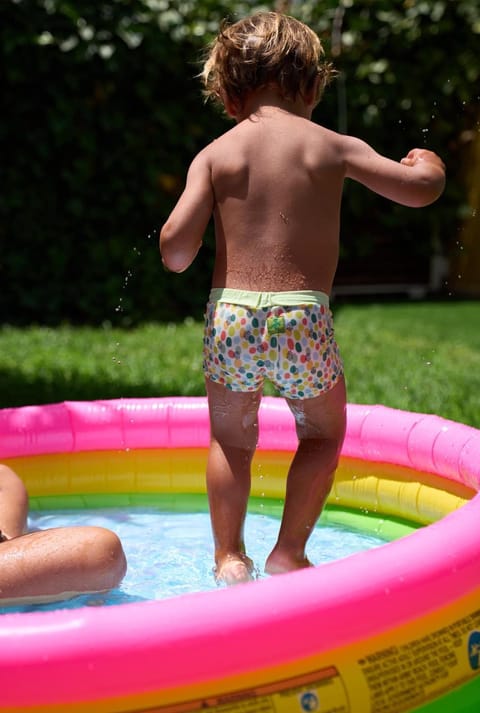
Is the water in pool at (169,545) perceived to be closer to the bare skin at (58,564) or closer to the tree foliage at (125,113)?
the bare skin at (58,564)

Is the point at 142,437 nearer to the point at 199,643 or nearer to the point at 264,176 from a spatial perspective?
the point at 264,176

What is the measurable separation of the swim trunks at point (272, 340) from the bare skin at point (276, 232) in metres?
0.03

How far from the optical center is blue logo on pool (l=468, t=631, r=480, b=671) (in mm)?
1691

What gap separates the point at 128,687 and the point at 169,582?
2.98 ft

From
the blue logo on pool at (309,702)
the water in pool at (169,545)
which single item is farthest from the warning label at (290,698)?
the water in pool at (169,545)

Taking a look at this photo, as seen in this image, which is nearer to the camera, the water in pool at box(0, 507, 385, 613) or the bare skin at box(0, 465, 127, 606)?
the bare skin at box(0, 465, 127, 606)

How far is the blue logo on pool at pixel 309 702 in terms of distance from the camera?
1.49 metres

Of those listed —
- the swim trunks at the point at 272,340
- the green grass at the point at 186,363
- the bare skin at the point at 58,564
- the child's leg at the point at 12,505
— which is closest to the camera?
the bare skin at the point at 58,564

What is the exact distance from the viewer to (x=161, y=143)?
747cm

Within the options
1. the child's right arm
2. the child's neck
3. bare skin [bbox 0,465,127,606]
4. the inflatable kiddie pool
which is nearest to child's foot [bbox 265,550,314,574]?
bare skin [bbox 0,465,127,606]

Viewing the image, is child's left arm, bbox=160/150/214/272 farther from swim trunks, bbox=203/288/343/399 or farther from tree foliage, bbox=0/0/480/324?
tree foliage, bbox=0/0/480/324

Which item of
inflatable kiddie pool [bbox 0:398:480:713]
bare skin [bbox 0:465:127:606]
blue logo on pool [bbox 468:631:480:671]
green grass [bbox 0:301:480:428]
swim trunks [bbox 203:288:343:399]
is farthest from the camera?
green grass [bbox 0:301:480:428]

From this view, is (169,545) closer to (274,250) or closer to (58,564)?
(58,564)

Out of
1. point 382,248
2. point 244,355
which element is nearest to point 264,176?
point 244,355
